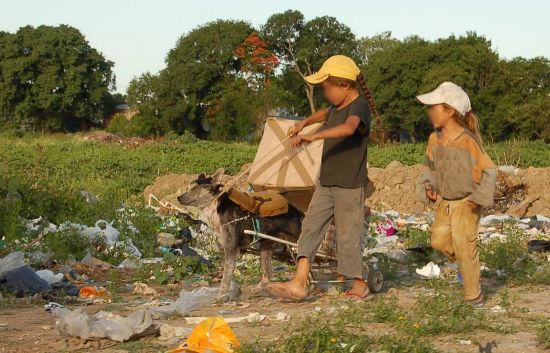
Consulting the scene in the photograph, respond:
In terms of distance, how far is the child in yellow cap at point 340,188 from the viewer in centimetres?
648

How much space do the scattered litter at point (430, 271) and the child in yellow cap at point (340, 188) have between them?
5.93ft

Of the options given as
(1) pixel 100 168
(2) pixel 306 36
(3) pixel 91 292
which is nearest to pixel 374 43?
(2) pixel 306 36

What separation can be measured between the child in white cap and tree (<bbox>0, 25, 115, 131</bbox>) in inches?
2425

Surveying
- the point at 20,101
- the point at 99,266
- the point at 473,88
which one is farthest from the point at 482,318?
the point at 20,101

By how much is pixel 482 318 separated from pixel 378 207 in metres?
13.0

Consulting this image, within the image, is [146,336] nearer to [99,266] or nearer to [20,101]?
[99,266]

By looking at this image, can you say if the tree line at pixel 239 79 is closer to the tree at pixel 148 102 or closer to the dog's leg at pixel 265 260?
the tree at pixel 148 102

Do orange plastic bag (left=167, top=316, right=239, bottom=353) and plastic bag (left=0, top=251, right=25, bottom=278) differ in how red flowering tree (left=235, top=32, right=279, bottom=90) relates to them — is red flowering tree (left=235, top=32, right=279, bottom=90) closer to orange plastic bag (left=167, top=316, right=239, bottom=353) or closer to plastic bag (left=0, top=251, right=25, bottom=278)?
plastic bag (left=0, top=251, right=25, bottom=278)

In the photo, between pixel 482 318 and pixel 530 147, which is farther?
pixel 530 147

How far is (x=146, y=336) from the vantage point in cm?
521

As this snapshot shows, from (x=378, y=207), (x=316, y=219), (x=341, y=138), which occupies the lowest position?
(x=378, y=207)

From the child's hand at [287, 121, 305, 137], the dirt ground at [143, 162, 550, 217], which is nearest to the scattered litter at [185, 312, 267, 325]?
the child's hand at [287, 121, 305, 137]

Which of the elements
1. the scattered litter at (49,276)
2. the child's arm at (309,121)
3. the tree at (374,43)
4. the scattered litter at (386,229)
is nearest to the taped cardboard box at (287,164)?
the child's arm at (309,121)

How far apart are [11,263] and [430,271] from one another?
4.12m
